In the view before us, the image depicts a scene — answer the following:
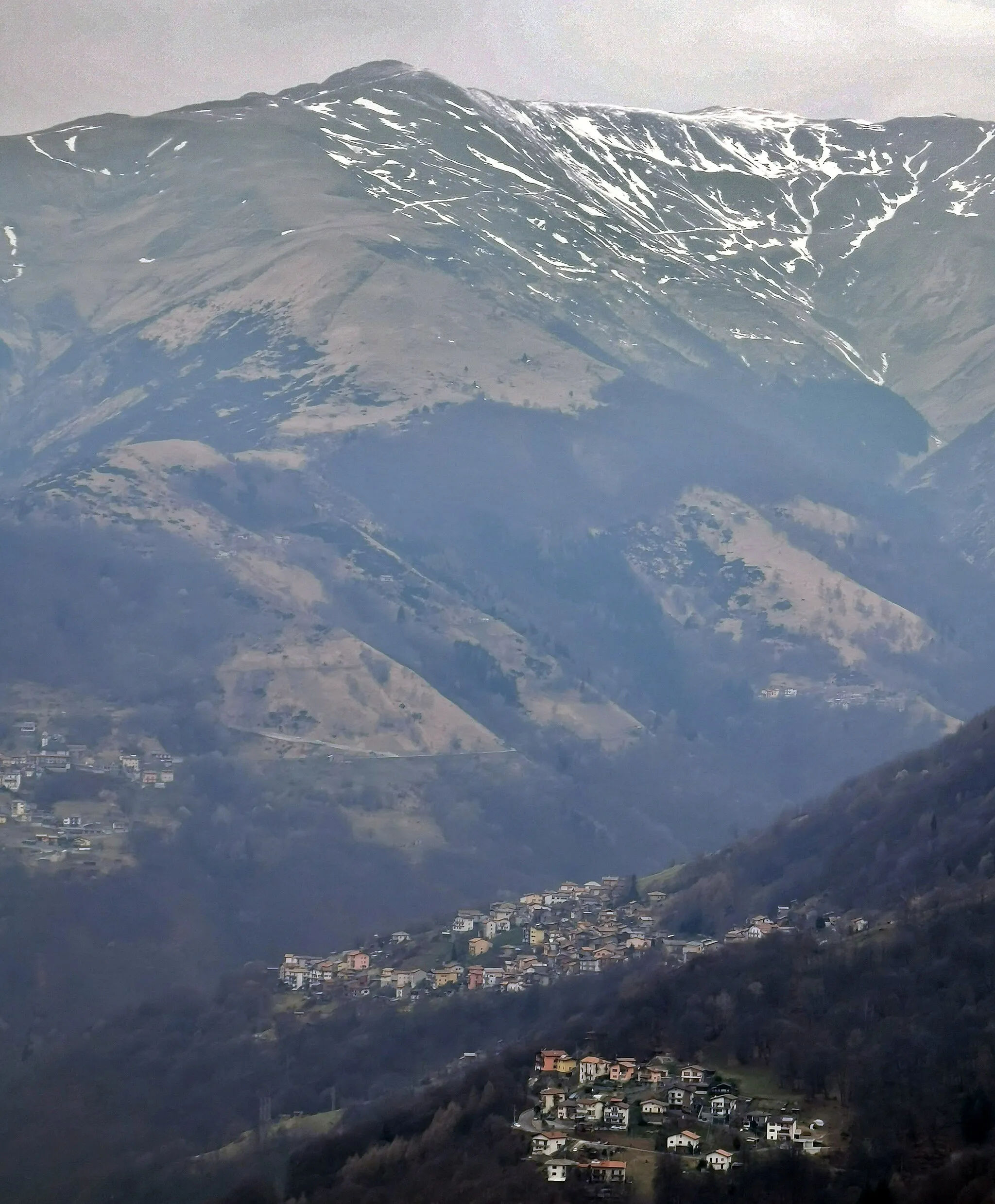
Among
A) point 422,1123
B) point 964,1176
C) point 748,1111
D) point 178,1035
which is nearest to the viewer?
point 964,1176

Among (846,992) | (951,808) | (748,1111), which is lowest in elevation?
(748,1111)

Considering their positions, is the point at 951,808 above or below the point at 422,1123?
above

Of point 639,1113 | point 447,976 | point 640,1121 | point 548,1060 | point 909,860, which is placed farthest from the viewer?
point 447,976

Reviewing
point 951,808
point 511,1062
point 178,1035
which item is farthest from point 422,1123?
point 951,808

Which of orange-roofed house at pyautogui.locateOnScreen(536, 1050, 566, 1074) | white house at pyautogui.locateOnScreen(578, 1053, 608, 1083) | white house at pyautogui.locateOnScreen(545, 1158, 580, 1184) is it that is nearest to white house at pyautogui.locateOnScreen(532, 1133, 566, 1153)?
white house at pyautogui.locateOnScreen(545, 1158, 580, 1184)

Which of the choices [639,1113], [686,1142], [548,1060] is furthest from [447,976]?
[686,1142]

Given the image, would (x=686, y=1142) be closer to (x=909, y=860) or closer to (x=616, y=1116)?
(x=616, y=1116)

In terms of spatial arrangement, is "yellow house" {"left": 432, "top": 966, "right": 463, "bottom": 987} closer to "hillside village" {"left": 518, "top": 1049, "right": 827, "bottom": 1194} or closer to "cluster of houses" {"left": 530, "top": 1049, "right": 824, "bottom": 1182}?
"cluster of houses" {"left": 530, "top": 1049, "right": 824, "bottom": 1182}

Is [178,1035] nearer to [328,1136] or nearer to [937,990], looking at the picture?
[328,1136]

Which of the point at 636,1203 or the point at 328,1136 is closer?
the point at 636,1203
